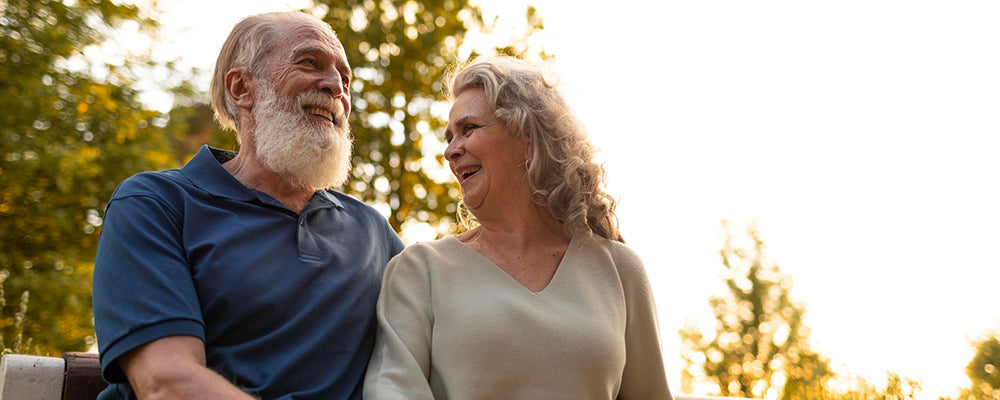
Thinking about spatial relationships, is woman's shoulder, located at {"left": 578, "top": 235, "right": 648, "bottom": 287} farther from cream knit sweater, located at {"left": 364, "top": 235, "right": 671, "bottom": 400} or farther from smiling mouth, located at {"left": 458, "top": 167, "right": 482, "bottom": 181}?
smiling mouth, located at {"left": 458, "top": 167, "right": 482, "bottom": 181}

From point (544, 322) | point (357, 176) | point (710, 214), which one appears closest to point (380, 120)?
point (357, 176)

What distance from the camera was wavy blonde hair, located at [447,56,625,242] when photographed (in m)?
2.54

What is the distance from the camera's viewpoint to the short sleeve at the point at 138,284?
6.36 ft

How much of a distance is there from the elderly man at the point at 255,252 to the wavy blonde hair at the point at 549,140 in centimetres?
56

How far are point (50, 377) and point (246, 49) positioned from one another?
3.99ft

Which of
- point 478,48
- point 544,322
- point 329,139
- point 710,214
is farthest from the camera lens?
point 710,214

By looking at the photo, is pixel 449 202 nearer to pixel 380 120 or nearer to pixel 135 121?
pixel 380 120

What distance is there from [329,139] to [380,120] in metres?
8.08

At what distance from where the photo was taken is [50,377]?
2.20 metres

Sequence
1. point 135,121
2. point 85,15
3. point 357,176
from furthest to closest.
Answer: point 135,121 → point 85,15 → point 357,176

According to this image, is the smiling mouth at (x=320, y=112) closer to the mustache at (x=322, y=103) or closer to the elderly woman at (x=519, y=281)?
the mustache at (x=322, y=103)

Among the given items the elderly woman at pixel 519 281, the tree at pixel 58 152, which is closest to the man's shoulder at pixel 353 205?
the elderly woman at pixel 519 281

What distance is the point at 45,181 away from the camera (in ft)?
37.4

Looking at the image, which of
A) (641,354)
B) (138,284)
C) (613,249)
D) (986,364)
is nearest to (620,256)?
(613,249)
